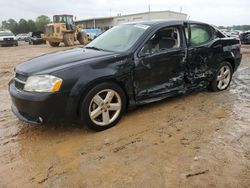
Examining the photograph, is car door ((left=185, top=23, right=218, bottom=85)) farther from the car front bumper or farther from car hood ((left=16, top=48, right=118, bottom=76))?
the car front bumper

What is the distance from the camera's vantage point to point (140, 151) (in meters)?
3.39

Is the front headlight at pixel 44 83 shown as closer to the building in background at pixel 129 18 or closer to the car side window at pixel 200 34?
the car side window at pixel 200 34

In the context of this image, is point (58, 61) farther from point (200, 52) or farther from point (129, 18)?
point (129, 18)

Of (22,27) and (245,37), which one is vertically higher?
(22,27)

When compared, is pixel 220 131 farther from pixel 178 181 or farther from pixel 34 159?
pixel 34 159

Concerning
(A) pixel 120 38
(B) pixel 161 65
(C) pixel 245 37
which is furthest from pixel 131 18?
(B) pixel 161 65

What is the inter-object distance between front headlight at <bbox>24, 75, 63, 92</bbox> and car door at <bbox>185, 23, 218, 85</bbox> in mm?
2516

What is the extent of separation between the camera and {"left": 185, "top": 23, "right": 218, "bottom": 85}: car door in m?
5.01

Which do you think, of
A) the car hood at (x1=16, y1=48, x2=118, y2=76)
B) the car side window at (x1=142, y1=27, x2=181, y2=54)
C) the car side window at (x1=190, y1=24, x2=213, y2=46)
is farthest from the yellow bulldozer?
the car hood at (x1=16, y1=48, x2=118, y2=76)

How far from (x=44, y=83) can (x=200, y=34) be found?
3.26m

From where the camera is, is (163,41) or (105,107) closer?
(105,107)

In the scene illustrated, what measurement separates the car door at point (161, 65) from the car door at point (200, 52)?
212mm

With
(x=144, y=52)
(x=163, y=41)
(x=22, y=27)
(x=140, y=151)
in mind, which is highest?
(x=22, y=27)

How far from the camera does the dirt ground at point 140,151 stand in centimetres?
283
